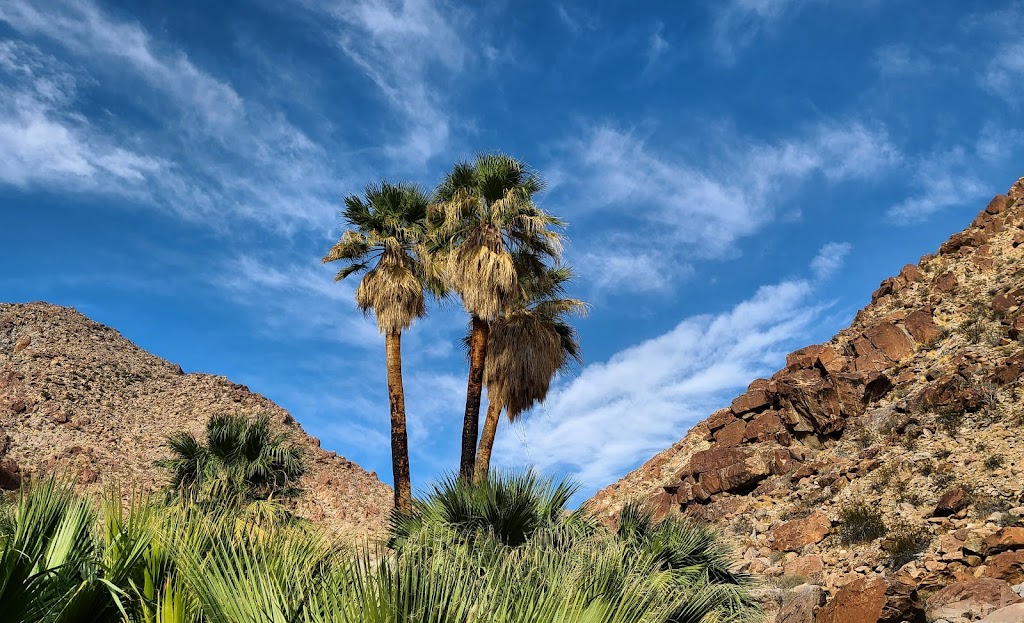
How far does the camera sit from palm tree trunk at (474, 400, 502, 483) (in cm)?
2075

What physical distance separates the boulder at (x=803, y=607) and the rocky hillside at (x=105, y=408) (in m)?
30.5

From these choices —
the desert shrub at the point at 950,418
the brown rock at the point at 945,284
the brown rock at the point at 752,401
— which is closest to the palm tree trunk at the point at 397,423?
the desert shrub at the point at 950,418

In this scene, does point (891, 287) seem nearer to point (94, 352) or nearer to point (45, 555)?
point (45, 555)

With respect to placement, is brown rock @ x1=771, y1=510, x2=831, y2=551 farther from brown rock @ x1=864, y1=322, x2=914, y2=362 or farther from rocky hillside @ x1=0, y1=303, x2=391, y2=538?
rocky hillside @ x1=0, y1=303, x2=391, y2=538

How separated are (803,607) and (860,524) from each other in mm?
6700

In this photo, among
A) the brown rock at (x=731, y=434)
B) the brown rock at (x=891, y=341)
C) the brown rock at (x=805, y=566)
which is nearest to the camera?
the brown rock at (x=805, y=566)

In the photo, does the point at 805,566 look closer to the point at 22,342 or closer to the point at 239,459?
the point at 239,459

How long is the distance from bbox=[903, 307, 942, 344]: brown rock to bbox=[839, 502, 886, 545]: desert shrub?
41.1 feet

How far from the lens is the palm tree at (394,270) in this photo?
2134 centimetres

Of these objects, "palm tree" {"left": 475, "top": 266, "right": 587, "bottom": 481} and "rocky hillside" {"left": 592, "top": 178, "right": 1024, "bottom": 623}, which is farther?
"palm tree" {"left": 475, "top": 266, "right": 587, "bottom": 481}

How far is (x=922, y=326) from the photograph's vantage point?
32031 millimetres

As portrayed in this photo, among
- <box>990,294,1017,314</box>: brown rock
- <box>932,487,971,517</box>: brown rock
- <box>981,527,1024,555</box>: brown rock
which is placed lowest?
<box>981,527,1024,555</box>: brown rock

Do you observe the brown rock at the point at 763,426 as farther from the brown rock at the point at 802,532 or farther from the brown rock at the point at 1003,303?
the brown rock at the point at 802,532

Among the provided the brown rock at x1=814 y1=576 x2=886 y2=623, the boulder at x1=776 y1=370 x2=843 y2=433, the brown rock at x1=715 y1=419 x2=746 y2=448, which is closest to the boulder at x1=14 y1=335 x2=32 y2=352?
the brown rock at x1=715 y1=419 x2=746 y2=448
